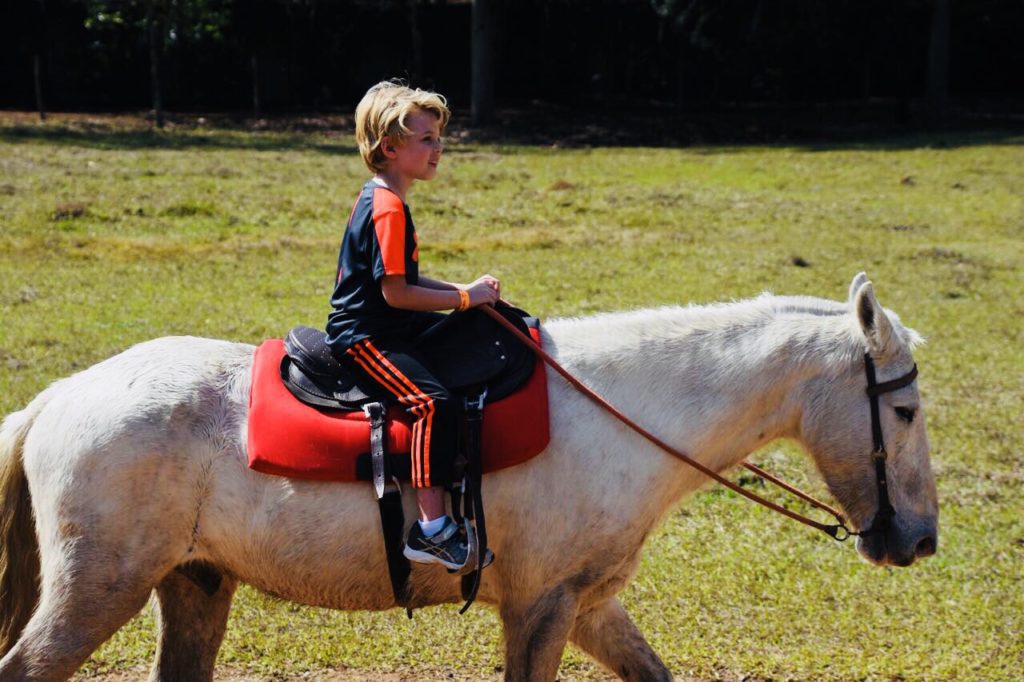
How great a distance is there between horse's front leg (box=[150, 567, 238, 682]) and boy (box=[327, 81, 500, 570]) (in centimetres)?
94

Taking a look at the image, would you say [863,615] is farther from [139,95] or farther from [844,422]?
[139,95]

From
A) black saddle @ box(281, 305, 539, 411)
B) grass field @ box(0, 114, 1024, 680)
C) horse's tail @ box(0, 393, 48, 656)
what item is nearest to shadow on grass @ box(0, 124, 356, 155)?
grass field @ box(0, 114, 1024, 680)

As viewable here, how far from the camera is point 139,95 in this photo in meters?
38.2

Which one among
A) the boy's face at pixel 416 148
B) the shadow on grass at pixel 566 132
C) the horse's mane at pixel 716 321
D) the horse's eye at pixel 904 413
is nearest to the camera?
the boy's face at pixel 416 148

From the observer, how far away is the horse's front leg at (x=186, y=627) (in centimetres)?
443

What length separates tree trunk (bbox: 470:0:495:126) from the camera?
34.3 metres

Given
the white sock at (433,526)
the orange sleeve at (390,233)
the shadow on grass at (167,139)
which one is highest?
the orange sleeve at (390,233)

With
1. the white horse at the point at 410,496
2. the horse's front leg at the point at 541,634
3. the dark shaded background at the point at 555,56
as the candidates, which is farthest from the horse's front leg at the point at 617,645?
the dark shaded background at the point at 555,56

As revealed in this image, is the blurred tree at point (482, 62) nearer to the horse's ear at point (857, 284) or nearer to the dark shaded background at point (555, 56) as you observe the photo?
the dark shaded background at point (555, 56)

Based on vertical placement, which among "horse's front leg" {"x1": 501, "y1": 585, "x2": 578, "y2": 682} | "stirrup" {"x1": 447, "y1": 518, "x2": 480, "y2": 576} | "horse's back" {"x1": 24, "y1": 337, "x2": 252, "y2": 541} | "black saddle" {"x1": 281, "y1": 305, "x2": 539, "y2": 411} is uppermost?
"black saddle" {"x1": 281, "y1": 305, "x2": 539, "y2": 411}

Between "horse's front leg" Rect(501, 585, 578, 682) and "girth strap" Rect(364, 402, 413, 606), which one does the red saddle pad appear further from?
"horse's front leg" Rect(501, 585, 578, 682)

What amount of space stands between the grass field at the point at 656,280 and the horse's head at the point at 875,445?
1545 millimetres

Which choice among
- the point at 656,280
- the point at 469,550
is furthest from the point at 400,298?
the point at 656,280

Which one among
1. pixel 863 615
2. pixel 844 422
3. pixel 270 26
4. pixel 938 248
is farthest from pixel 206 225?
pixel 270 26
